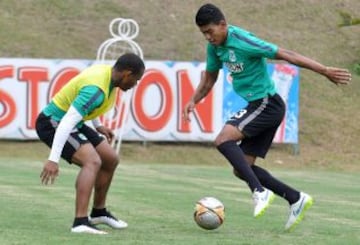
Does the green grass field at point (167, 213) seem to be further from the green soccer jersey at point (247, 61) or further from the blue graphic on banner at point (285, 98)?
the blue graphic on banner at point (285, 98)

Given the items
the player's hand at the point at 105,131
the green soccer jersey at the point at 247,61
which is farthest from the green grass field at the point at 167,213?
the green soccer jersey at the point at 247,61

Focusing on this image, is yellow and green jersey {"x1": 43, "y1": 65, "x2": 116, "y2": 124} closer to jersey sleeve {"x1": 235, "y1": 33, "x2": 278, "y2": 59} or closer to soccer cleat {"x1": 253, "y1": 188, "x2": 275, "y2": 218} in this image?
jersey sleeve {"x1": 235, "y1": 33, "x2": 278, "y2": 59}

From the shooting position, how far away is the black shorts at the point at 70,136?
32.4 ft

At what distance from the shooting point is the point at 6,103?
30.2m

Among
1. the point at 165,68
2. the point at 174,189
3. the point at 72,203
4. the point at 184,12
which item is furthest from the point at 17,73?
the point at 72,203

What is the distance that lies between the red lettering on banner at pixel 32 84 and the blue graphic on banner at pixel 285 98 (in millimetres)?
5569

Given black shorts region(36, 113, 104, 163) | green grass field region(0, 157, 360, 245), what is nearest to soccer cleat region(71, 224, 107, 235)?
green grass field region(0, 157, 360, 245)

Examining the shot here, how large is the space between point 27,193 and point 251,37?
5.84m

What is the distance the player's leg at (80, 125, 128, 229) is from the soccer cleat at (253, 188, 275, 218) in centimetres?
143

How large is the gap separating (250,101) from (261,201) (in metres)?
1.13

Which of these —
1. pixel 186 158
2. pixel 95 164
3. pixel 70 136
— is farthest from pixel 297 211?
pixel 186 158

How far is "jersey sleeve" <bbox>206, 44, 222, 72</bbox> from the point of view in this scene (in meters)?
10.8

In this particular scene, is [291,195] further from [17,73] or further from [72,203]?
[17,73]

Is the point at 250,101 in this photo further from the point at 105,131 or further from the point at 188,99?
the point at 188,99
